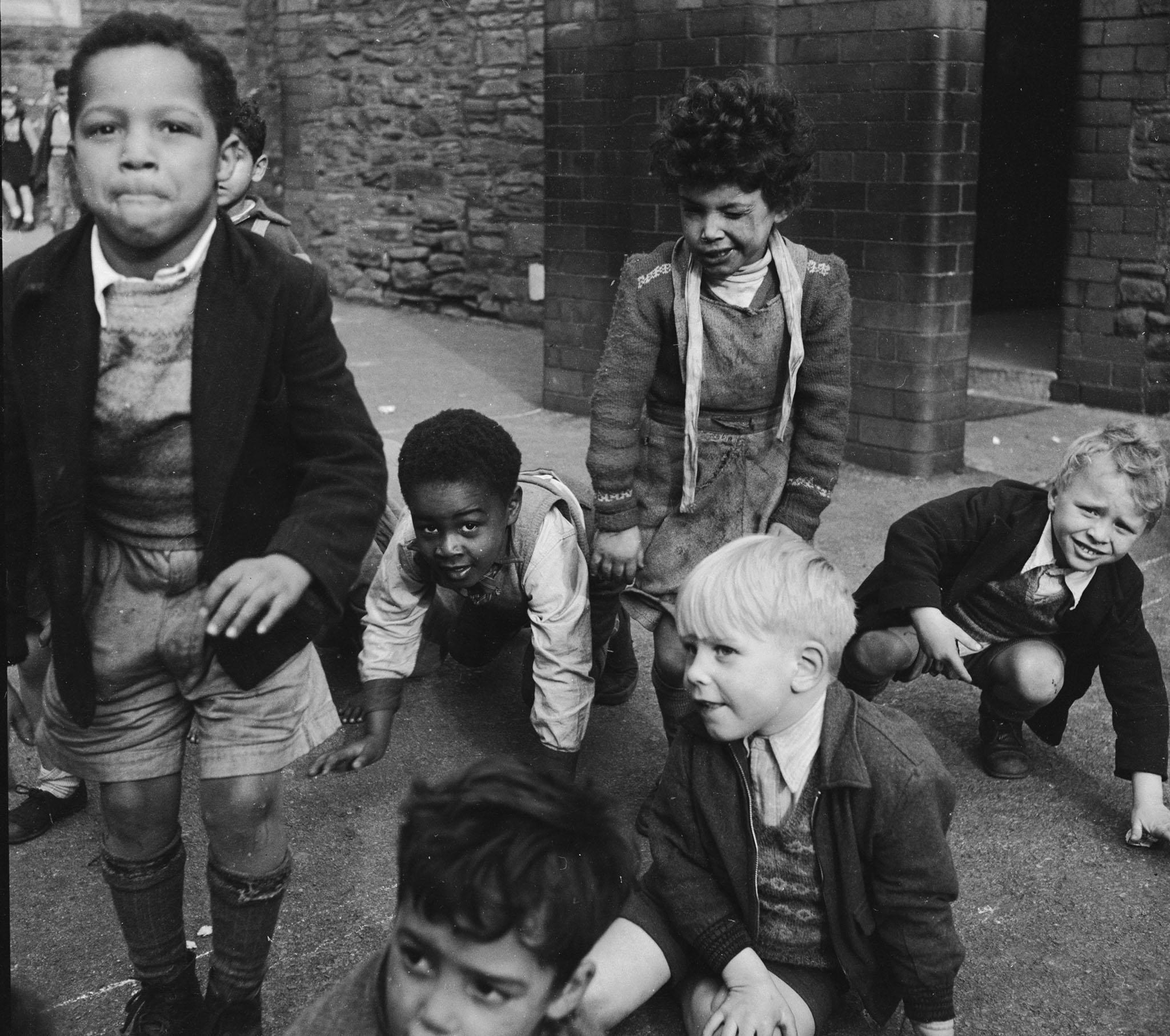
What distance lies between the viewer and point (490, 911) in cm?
163

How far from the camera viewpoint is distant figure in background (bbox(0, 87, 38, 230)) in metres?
15.1

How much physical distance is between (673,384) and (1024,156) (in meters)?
8.76

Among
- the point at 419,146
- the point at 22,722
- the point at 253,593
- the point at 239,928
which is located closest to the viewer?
the point at 253,593

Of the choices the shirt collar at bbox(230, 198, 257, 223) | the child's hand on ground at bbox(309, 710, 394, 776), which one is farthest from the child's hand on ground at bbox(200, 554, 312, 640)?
the shirt collar at bbox(230, 198, 257, 223)

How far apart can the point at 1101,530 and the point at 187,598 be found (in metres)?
2.06

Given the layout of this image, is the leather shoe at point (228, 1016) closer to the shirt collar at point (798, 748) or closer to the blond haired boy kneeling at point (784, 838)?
the blond haired boy kneeling at point (784, 838)

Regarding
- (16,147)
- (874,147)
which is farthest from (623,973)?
(16,147)

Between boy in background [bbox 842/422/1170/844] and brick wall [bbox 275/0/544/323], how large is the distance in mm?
7483

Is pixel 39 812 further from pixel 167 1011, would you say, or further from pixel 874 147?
pixel 874 147

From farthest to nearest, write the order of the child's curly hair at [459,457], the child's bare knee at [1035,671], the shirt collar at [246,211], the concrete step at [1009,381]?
1. the concrete step at [1009,381]
2. the shirt collar at [246,211]
3. the child's bare knee at [1035,671]
4. the child's curly hair at [459,457]

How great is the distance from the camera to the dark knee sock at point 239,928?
236 cm

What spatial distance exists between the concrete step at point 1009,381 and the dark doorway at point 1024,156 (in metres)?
2.47

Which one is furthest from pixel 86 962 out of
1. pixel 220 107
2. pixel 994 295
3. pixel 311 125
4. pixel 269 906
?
pixel 311 125

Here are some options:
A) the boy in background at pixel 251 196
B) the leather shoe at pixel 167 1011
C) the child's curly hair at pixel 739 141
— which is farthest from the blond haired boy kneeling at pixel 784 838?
the boy in background at pixel 251 196
